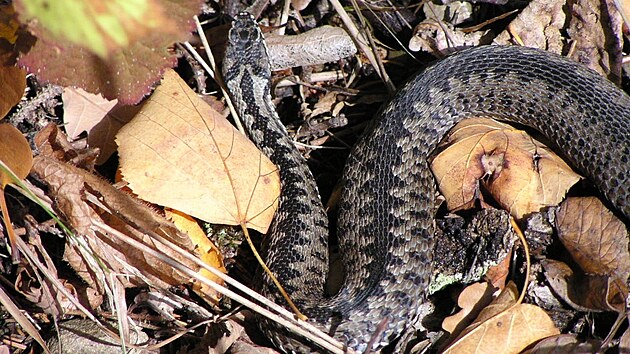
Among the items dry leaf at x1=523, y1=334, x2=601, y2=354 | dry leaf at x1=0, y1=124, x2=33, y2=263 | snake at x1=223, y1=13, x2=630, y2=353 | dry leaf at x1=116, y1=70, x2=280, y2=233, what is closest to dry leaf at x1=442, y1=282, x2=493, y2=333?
snake at x1=223, y1=13, x2=630, y2=353

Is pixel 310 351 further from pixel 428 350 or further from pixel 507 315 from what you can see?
pixel 507 315

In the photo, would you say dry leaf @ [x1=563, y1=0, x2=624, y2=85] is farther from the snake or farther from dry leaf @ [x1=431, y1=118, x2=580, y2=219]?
dry leaf @ [x1=431, y1=118, x2=580, y2=219]

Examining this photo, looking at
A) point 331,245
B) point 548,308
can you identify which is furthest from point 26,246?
point 548,308

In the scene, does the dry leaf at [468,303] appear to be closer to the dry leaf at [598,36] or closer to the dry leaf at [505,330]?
the dry leaf at [505,330]

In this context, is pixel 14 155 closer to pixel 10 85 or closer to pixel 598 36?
pixel 10 85

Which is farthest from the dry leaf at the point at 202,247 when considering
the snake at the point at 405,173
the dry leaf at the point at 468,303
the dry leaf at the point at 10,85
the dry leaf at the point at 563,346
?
the dry leaf at the point at 563,346

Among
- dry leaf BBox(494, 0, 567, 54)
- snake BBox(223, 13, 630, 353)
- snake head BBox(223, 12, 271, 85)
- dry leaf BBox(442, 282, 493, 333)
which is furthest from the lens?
snake head BBox(223, 12, 271, 85)
